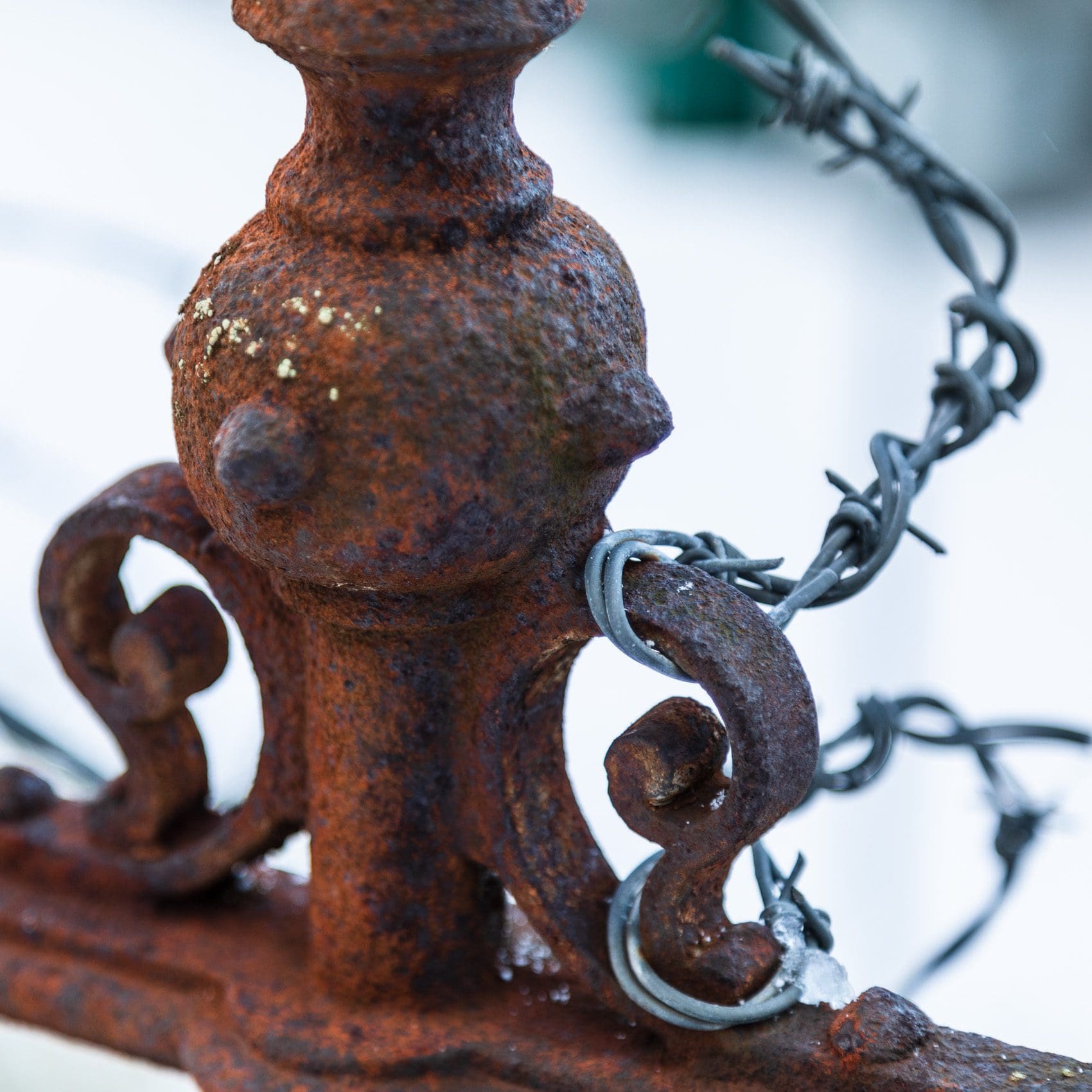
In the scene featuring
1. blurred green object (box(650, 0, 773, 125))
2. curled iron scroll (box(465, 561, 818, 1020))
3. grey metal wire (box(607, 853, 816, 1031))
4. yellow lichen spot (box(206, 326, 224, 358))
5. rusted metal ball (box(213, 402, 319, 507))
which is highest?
blurred green object (box(650, 0, 773, 125))

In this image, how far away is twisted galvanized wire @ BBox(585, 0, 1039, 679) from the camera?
56 centimetres

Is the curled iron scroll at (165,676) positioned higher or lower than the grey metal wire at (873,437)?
lower

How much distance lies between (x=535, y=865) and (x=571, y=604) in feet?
0.37

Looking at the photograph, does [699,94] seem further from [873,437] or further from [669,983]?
[669,983]

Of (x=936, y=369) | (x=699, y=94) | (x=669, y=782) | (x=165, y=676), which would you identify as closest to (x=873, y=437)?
(x=936, y=369)

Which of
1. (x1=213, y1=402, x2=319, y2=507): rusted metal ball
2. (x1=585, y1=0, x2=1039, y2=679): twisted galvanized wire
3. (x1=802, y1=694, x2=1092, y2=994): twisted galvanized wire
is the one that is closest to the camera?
(x1=213, y1=402, x2=319, y2=507): rusted metal ball

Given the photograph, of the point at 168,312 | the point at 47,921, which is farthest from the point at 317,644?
the point at 168,312

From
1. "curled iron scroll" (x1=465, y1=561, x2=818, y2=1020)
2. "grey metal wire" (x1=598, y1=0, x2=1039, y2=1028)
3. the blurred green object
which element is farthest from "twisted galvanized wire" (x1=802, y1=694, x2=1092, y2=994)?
the blurred green object

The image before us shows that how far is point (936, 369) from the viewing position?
683 millimetres

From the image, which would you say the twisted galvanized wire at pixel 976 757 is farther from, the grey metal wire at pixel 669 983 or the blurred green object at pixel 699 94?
the blurred green object at pixel 699 94

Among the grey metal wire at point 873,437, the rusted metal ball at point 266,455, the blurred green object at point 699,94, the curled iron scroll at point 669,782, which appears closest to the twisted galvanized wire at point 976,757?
the grey metal wire at point 873,437

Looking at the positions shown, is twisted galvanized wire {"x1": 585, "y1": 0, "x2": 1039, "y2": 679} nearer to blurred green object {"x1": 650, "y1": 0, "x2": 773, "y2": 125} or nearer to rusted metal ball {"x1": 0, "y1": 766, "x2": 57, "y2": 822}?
rusted metal ball {"x1": 0, "y1": 766, "x2": 57, "y2": 822}

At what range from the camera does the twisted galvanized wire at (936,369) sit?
1.85 ft

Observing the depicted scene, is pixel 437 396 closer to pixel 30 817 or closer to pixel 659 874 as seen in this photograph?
pixel 659 874
